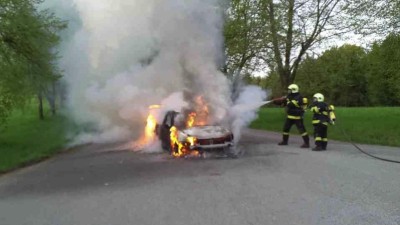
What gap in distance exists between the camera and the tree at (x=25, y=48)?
55.4ft

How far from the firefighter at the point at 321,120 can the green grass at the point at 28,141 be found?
9466mm

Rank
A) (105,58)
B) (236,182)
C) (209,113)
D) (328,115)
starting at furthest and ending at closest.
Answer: (105,58) → (209,113) → (328,115) → (236,182)

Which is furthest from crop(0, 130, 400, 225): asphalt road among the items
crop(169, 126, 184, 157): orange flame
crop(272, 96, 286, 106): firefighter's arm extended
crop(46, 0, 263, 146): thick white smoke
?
crop(46, 0, 263, 146): thick white smoke

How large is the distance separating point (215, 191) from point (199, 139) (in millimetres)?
4664

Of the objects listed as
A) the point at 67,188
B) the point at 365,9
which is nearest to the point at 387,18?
the point at 365,9

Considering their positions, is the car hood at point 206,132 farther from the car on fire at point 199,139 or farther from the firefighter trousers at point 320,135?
the firefighter trousers at point 320,135

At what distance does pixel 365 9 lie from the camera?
68.1 ft

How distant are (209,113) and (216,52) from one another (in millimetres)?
4169

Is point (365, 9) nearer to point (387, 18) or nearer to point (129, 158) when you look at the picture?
point (387, 18)

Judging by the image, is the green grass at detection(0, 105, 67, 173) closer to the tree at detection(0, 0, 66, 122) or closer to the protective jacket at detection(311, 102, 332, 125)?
the tree at detection(0, 0, 66, 122)

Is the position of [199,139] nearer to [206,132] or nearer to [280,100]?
[206,132]

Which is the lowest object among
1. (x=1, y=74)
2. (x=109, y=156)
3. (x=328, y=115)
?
(x=109, y=156)

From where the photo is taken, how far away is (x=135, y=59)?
22266 millimetres

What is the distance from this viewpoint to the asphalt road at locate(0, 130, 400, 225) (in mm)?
6461
